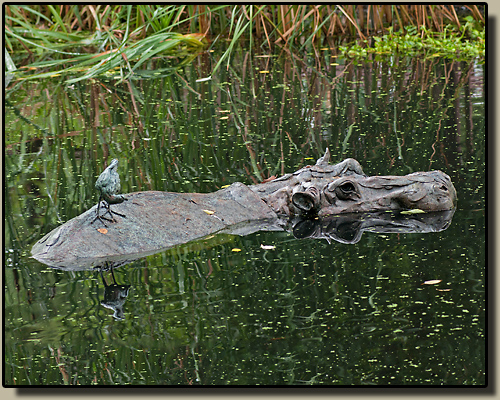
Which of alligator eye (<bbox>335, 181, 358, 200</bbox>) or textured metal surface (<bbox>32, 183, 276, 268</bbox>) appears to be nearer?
textured metal surface (<bbox>32, 183, 276, 268</bbox>)

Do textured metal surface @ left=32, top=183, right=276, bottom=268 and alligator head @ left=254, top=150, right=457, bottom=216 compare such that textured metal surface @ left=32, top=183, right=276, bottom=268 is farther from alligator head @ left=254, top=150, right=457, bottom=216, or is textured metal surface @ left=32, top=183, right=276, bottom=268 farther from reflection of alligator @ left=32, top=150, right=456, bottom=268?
alligator head @ left=254, top=150, right=457, bottom=216

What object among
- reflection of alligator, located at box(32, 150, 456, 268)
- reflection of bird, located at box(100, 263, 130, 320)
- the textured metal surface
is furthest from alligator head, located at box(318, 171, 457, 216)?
reflection of bird, located at box(100, 263, 130, 320)

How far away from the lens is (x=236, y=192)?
6.57 meters

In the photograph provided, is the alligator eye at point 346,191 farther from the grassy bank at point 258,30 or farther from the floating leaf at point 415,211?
the grassy bank at point 258,30

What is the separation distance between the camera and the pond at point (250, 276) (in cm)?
447

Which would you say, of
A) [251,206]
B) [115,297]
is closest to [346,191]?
[251,206]

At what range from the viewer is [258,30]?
1542 centimetres

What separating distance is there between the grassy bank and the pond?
3.63 metres

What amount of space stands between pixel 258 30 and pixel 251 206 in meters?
9.45

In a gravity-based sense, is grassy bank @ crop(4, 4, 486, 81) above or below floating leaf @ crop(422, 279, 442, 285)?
above

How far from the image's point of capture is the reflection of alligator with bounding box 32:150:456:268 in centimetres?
586

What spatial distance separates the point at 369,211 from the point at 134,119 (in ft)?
15.5

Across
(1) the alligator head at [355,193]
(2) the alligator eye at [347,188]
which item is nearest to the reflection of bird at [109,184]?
(1) the alligator head at [355,193]

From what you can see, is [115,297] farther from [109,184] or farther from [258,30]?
[258,30]
